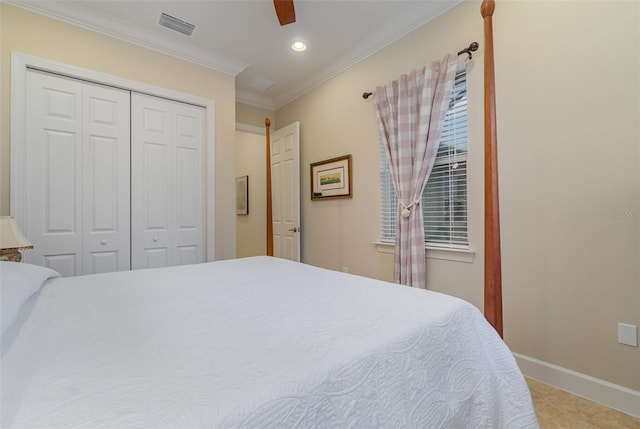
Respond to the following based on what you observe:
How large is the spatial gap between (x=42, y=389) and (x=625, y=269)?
234 cm

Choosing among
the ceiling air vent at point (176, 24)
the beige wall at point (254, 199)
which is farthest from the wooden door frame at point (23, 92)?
the beige wall at point (254, 199)

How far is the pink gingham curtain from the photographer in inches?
88.6

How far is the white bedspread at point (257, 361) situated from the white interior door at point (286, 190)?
2.45m

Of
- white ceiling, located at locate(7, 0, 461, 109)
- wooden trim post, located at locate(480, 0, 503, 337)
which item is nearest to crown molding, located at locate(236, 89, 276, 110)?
white ceiling, located at locate(7, 0, 461, 109)

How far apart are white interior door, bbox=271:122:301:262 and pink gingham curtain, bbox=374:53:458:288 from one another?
1451 millimetres

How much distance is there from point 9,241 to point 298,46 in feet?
8.96

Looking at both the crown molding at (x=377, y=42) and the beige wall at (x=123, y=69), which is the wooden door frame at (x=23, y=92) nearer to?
the beige wall at (x=123, y=69)

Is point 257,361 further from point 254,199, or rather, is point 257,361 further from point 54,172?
point 254,199

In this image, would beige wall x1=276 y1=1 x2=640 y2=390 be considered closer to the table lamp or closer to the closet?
the closet

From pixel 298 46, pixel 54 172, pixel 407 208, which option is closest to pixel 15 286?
pixel 54 172

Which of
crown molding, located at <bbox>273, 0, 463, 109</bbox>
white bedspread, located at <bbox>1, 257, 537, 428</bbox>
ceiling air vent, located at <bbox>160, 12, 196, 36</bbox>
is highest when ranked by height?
ceiling air vent, located at <bbox>160, 12, 196, 36</bbox>

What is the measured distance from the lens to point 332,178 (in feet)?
10.9

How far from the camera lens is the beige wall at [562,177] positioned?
1534mm

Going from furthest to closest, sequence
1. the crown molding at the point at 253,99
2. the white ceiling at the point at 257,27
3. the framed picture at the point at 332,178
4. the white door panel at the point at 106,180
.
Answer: the crown molding at the point at 253,99 → the framed picture at the point at 332,178 → the white door panel at the point at 106,180 → the white ceiling at the point at 257,27
